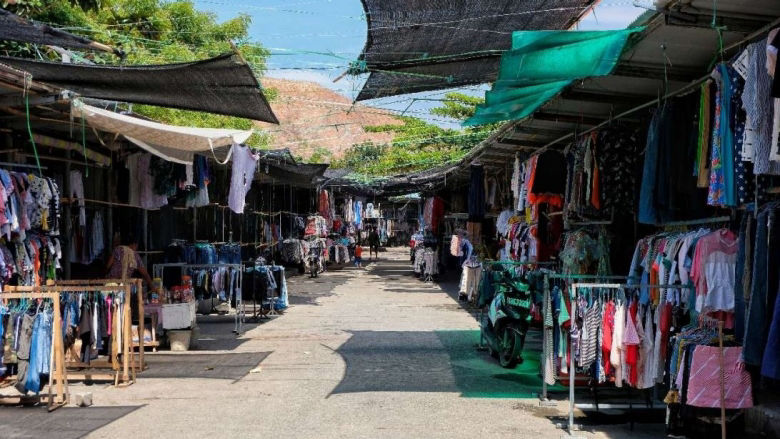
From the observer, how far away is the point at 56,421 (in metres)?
6.78

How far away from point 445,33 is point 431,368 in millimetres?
5359

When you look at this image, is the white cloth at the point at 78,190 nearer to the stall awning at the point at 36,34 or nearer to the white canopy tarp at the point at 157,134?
the white canopy tarp at the point at 157,134

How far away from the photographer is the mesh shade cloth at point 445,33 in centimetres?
1071

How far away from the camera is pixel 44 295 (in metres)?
7.02

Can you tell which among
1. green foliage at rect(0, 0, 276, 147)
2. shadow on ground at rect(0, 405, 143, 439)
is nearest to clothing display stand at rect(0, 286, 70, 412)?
shadow on ground at rect(0, 405, 143, 439)

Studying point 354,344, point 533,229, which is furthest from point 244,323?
point 533,229

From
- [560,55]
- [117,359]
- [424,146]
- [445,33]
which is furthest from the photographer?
[424,146]

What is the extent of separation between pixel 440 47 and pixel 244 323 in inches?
242

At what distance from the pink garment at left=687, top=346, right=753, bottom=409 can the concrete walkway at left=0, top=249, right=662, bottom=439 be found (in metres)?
1.19

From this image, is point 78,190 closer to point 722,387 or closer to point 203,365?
point 203,365

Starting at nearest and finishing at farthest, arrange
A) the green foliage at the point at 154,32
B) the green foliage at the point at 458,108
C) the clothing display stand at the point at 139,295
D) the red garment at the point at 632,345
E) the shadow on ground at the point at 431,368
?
the red garment at the point at 632,345 < the shadow on ground at the point at 431,368 < the clothing display stand at the point at 139,295 < the green foliage at the point at 154,32 < the green foliage at the point at 458,108

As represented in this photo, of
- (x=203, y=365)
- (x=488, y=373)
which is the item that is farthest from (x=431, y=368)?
(x=203, y=365)

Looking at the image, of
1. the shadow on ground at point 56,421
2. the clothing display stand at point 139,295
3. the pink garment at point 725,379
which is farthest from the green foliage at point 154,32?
the pink garment at point 725,379

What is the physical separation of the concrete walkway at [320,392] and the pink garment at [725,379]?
1.19 m
